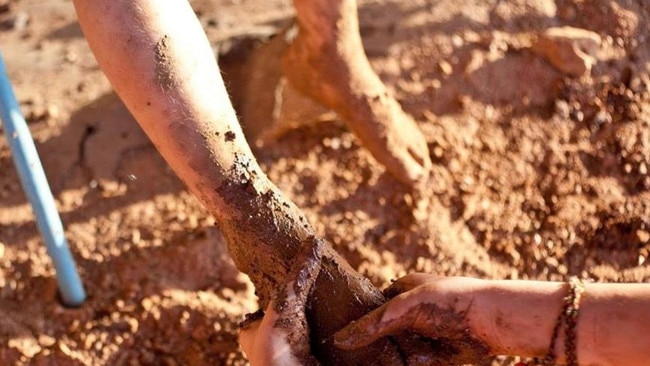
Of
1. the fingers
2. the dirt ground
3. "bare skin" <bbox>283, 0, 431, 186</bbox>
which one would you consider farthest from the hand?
"bare skin" <bbox>283, 0, 431, 186</bbox>

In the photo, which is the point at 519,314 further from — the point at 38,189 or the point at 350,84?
the point at 38,189

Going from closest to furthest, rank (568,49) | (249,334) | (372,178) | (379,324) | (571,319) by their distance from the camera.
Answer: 1. (571,319)
2. (379,324)
3. (249,334)
4. (372,178)
5. (568,49)

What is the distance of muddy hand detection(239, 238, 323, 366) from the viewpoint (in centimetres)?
116

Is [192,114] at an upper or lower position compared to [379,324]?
upper

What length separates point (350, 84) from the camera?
1.63 metres

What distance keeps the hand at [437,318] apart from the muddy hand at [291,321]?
7 centimetres

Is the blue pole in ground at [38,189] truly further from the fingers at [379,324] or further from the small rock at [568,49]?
the small rock at [568,49]

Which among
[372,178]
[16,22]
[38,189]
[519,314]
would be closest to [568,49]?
[372,178]

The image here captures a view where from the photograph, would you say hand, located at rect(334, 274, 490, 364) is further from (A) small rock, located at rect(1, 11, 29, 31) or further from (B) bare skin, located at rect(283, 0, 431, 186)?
(A) small rock, located at rect(1, 11, 29, 31)

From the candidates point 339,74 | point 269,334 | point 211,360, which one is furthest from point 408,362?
point 339,74

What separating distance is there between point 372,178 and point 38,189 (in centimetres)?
70

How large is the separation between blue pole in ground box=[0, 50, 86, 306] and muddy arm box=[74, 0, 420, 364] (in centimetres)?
29

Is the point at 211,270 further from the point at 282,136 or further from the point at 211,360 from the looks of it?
the point at 282,136

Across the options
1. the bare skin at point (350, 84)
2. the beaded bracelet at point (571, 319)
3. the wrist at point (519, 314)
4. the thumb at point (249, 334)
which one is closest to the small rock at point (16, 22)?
the bare skin at point (350, 84)
